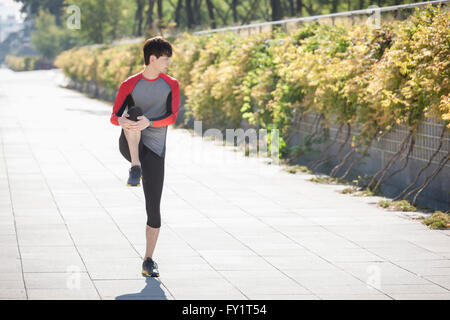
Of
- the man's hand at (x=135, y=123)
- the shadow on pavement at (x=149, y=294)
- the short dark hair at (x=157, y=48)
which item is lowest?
the shadow on pavement at (x=149, y=294)

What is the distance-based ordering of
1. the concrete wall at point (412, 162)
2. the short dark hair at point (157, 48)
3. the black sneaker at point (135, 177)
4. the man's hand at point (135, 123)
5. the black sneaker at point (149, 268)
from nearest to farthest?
the black sneaker at point (135, 177)
the man's hand at point (135, 123)
the short dark hair at point (157, 48)
the black sneaker at point (149, 268)
the concrete wall at point (412, 162)

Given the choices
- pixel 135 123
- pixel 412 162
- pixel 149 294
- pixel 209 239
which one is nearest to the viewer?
pixel 149 294

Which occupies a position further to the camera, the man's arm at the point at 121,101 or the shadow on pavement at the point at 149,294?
the man's arm at the point at 121,101

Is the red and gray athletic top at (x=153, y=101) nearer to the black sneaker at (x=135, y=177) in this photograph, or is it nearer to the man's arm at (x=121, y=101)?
the man's arm at (x=121, y=101)

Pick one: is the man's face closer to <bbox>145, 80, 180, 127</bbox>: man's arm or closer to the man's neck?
the man's neck

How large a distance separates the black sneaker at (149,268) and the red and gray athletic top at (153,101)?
0.85 m

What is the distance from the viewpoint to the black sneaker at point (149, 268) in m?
6.58

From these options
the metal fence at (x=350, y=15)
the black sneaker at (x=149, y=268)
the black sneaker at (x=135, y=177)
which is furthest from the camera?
the metal fence at (x=350, y=15)

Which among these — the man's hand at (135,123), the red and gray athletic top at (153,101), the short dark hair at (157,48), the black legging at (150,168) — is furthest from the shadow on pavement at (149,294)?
the short dark hair at (157,48)

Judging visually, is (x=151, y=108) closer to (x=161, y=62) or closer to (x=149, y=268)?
(x=161, y=62)

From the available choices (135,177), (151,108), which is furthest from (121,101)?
(135,177)

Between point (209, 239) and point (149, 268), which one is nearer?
point (149, 268)

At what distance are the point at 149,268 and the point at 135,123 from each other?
45.5 inches

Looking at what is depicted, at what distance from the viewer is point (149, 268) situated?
6605mm
